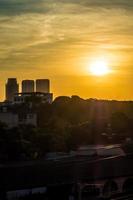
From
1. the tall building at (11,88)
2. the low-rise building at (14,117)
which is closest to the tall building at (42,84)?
the tall building at (11,88)

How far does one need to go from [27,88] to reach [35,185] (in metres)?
102

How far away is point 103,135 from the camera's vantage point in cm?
3522

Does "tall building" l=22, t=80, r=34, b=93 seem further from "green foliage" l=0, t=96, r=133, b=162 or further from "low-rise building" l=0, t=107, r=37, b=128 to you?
"green foliage" l=0, t=96, r=133, b=162

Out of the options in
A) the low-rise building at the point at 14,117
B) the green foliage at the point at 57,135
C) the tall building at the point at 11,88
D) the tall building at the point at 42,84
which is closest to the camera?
the green foliage at the point at 57,135

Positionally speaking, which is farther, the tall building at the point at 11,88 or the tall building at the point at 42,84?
the tall building at the point at 42,84

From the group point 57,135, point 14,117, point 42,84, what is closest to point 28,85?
point 42,84

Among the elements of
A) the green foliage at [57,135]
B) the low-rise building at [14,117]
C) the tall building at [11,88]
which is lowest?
the green foliage at [57,135]

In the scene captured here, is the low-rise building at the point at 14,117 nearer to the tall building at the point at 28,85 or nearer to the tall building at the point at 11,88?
the tall building at the point at 11,88

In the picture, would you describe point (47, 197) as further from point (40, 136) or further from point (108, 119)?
point (108, 119)

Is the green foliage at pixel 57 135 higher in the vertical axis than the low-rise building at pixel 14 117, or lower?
lower

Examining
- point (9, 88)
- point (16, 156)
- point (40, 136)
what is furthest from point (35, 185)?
point (9, 88)

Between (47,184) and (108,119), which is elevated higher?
(108,119)

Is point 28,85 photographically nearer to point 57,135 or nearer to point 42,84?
point 42,84

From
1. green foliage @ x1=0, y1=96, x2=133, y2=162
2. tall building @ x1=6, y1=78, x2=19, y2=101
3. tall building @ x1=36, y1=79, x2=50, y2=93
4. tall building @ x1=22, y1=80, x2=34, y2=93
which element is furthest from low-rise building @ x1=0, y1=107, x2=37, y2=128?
tall building @ x1=36, y1=79, x2=50, y2=93
